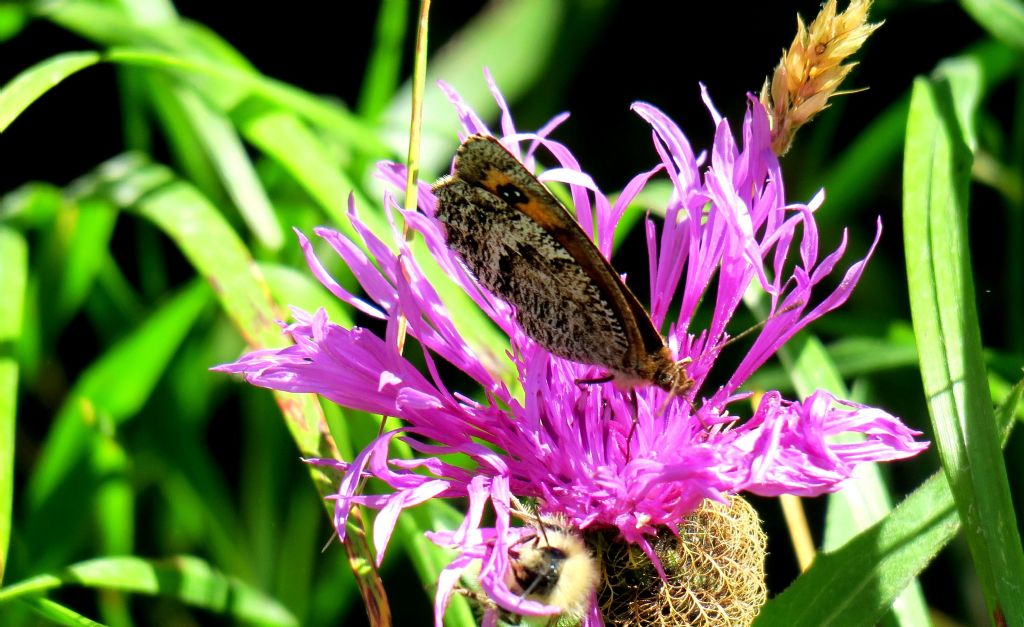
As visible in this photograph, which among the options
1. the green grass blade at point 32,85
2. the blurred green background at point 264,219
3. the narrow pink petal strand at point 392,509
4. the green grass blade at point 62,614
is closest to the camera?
the narrow pink petal strand at point 392,509

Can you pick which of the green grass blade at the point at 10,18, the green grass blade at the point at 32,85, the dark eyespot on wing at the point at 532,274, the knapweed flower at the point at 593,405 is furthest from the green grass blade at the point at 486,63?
the dark eyespot on wing at the point at 532,274

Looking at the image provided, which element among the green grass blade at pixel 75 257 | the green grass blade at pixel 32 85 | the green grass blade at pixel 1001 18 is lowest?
the green grass blade at pixel 1001 18

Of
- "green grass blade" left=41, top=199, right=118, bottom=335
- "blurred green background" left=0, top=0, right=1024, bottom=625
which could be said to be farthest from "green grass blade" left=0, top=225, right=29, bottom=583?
"green grass blade" left=41, top=199, right=118, bottom=335

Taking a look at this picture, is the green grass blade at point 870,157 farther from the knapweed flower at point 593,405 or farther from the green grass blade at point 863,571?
the green grass blade at point 863,571

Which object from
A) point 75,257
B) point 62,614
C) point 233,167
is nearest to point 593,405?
point 62,614

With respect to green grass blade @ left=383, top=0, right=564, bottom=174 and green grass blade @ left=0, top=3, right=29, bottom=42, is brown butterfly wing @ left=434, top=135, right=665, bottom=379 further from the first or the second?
green grass blade @ left=0, top=3, right=29, bottom=42

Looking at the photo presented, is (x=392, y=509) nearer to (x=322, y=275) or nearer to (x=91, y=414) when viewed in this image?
(x=322, y=275)
